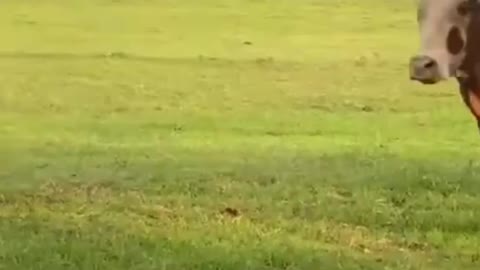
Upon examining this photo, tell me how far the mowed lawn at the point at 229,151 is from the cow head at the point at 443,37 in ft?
8.24

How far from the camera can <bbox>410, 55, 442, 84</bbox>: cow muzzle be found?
3277mm

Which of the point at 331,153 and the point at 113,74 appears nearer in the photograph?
the point at 331,153

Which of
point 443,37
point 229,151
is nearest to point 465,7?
point 443,37

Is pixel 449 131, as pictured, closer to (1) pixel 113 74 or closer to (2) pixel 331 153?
(2) pixel 331 153

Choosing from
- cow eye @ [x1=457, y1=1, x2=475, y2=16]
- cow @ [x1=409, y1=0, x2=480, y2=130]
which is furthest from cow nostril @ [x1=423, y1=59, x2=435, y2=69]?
cow eye @ [x1=457, y1=1, x2=475, y2=16]

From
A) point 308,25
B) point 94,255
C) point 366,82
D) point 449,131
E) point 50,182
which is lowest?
point 308,25

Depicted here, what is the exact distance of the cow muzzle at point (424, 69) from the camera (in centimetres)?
328

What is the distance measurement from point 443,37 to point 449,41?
0.02 m

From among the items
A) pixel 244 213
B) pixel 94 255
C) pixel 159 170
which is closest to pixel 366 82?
pixel 159 170

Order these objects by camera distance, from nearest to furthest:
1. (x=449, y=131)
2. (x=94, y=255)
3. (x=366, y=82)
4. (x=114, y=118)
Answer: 1. (x=94, y=255)
2. (x=449, y=131)
3. (x=114, y=118)
4. (x=366, y=82)

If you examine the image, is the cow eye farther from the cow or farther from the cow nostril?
the cow nostril

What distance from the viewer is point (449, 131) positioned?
409 inches

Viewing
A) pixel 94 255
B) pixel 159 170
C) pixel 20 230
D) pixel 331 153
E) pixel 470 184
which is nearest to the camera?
pixel 94 255

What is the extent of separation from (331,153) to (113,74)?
5.27 m
